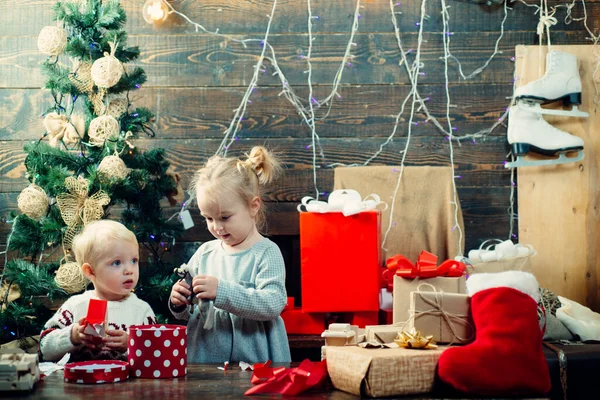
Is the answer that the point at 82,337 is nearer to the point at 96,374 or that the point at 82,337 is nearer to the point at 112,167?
the point at 96,374

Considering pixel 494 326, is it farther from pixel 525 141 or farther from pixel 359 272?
pixel 525 141

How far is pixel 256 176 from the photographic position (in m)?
2.34

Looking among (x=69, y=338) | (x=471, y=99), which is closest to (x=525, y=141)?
(x=471, y=99)

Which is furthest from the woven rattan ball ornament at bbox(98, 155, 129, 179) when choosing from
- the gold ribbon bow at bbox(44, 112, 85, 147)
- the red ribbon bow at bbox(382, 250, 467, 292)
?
the red ribbon bow at bbox(382, 250, 467, 292)

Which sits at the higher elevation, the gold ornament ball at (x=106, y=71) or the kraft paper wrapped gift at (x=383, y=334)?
the gold ornament ball at (x=106, y=71)

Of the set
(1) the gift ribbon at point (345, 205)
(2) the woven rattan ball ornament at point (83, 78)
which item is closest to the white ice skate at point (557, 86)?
(1) the gift ribbon at point (345, 205)

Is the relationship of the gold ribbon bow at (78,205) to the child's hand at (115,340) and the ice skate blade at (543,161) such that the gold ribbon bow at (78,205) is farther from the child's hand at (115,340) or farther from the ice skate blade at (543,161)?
the ice skate blade at (543,161)

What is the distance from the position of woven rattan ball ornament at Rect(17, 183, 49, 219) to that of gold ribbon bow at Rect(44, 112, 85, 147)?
0.76 ft

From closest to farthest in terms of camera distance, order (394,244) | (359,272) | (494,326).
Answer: (494,326) → (359,272) → (394,244)

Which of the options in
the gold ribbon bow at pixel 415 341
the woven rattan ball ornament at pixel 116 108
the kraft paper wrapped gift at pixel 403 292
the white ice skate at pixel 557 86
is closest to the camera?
the gold ribbon bow at pixel 415 341

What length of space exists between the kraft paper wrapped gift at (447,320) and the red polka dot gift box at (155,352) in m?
0.49

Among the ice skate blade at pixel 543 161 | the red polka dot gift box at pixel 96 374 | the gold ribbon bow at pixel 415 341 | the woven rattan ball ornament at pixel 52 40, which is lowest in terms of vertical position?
the red polka dot gift box at pixel 96 374

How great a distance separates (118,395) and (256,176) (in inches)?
44.9

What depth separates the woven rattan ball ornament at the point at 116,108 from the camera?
9.91 ft
